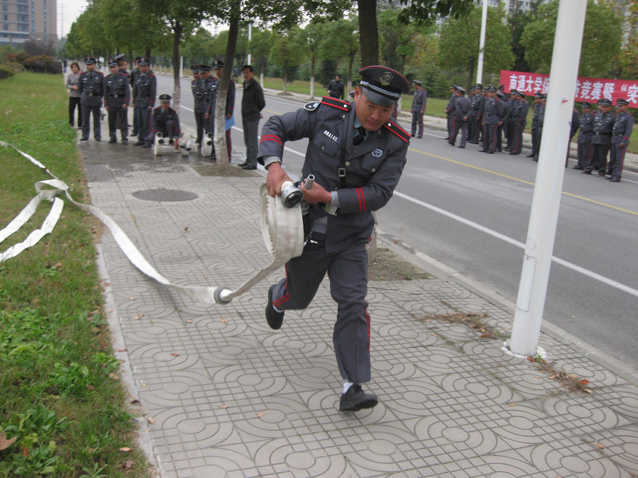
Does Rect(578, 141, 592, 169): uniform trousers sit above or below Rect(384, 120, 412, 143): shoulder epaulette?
below

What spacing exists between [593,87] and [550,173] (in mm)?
20406

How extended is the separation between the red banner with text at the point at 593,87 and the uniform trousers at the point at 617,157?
21.0 ft

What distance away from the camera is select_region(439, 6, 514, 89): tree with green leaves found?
2827 cm

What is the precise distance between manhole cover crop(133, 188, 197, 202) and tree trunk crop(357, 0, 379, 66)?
4.12 metres

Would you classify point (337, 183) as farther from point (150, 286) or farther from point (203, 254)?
point (203, 254)

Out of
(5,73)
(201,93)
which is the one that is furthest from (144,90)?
(5,73)

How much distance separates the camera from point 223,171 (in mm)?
12109

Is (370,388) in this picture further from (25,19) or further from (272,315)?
(25,19)

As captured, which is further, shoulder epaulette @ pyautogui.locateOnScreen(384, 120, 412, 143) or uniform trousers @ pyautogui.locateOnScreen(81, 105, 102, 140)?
uniform trousers @ pyautogui.locateOnScreen(81, 105, 102, 140)

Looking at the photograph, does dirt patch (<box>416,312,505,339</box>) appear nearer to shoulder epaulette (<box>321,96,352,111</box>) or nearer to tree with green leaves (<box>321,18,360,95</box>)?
shoulder epaulette (<box>321,96,352,111</box>)

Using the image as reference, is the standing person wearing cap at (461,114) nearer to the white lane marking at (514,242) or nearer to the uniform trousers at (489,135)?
the uniform trousers at (489,135)

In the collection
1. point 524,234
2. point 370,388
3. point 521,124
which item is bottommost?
point 370,388

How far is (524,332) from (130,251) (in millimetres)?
3764

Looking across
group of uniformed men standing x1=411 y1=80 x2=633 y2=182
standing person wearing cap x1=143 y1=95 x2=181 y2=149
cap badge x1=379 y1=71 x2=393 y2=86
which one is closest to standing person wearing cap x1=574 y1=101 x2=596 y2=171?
group of uniformed men standing x1=411 y1=80 x2=633 y2=182
